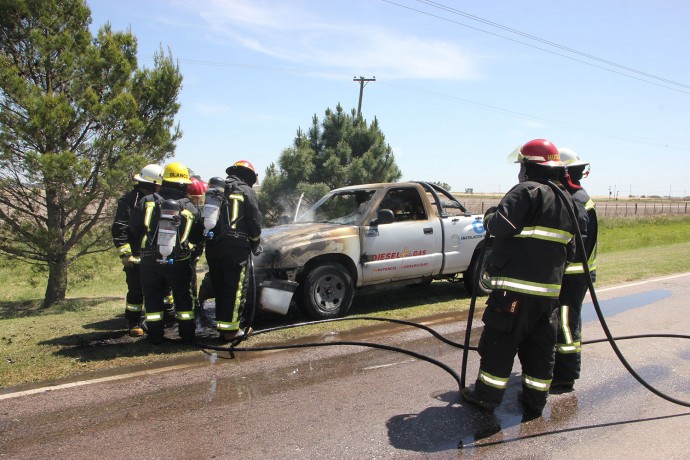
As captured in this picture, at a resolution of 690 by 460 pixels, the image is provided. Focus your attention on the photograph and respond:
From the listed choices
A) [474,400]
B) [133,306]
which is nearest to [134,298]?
[133,306]

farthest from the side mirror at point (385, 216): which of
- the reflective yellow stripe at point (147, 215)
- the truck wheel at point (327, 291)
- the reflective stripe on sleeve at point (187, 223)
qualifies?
the reflective yellow stripe at point (147, 215)

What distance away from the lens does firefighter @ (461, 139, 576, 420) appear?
12.5 ft

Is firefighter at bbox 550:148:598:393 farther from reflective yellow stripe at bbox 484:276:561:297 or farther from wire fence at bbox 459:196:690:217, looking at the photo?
wire fence at bbox 459:196:690:217

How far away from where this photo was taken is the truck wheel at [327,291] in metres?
6.79

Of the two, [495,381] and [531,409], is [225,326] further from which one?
[531,409]

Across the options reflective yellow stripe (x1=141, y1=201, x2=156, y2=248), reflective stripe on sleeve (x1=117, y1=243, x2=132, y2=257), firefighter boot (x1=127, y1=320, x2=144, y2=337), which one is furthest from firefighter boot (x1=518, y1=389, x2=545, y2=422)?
reflective stripe on sleeve (x1=117, y1=243, x2=132, y2=257)

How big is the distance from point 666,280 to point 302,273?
25.7 feet

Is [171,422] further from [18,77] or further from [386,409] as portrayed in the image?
[18,77]

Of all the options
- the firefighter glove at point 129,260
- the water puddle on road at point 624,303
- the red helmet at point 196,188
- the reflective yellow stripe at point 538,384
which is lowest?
the reflective yellow stripe at point 538,384

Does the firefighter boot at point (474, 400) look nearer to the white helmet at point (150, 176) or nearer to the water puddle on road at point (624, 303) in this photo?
the water puddle on road at point (624, 303)

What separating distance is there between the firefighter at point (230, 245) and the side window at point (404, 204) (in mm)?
2478

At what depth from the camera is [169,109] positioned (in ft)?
37.1

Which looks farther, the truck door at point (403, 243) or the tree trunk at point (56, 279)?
the tree trunk at point (56, 279)

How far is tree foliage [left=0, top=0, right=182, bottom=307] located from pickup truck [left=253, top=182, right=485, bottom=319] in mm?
4341
